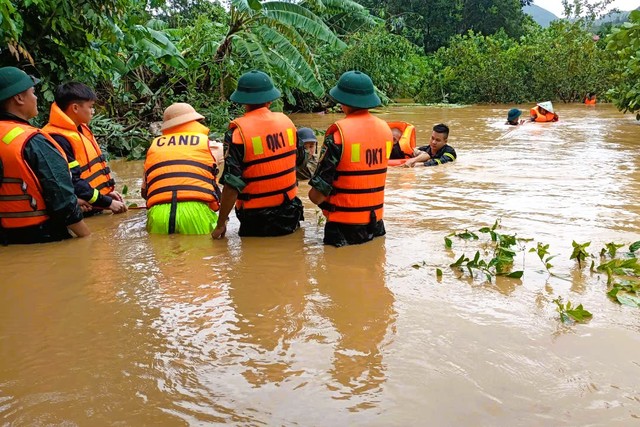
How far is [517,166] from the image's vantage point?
29.4 feet

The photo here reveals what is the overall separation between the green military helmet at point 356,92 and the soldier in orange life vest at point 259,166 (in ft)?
1.69

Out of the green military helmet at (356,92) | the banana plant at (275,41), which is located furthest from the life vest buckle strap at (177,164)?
the banana plant at (275,41)

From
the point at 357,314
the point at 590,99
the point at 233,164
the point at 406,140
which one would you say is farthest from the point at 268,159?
the point at 590,99

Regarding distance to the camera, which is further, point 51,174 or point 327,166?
point 327,166

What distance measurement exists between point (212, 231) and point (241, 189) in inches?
23.2

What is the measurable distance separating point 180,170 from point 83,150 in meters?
1.07

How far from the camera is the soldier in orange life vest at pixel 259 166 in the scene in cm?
485

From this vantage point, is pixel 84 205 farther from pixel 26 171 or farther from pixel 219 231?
pixel 219 231

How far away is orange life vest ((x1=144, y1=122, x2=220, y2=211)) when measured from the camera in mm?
5148

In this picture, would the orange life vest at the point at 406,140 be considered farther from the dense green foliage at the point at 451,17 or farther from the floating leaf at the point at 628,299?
the dense green foliage at the point at 451,17

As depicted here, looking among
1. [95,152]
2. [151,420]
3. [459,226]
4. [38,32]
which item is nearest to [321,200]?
[459,226]

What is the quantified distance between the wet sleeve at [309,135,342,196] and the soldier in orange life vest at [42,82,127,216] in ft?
7.11

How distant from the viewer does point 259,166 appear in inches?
195

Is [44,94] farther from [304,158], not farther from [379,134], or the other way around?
[379,134]
